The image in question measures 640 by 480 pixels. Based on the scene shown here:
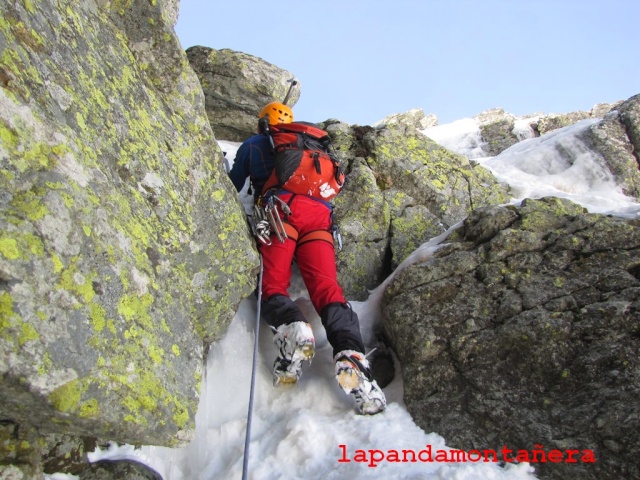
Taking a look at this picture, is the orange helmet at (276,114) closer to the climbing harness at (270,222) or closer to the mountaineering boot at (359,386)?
the climbing harness at (270,222)

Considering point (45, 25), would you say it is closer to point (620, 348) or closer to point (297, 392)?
point (297, 392)

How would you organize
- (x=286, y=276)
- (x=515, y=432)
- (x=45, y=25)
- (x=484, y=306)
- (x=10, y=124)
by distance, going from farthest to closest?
(x=286, y=276) < (x=484, y=306) < (x=515, y=432) < (x=45, y=25) < (x=10, y=124)

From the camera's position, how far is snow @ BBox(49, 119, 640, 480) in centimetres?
397

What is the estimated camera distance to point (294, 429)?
14.6 ft

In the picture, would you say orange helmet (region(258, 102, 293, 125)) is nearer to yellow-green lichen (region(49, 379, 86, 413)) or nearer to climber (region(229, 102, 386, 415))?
climber (region(229, 102, 386, 415))

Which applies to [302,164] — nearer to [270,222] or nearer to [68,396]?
[270,222]

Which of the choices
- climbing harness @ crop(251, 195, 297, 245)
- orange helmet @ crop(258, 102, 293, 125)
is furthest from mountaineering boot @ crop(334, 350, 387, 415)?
orange helmet @ crop(258, 102, 293, 125)

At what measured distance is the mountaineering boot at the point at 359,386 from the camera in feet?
15.6

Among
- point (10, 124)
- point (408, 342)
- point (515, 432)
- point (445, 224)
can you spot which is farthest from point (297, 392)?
point (445, 224)

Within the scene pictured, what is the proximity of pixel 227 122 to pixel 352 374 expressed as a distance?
28.8ft

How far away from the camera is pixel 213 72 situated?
37.5ft

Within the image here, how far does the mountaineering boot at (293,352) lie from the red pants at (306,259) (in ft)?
2.00

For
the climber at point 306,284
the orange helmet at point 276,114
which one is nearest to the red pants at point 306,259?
the climber at point 306,284

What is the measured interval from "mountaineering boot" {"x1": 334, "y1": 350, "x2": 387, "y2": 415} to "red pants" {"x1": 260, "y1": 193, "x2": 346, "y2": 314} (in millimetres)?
972
